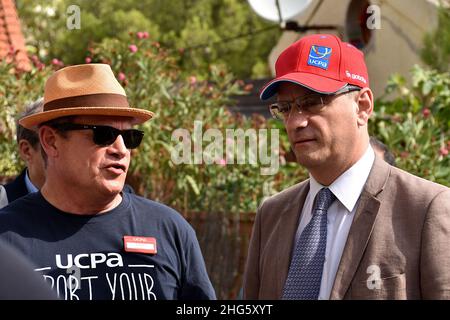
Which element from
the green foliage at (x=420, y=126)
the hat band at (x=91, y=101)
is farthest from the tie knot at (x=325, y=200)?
the green foliage at (x=420, y=126)

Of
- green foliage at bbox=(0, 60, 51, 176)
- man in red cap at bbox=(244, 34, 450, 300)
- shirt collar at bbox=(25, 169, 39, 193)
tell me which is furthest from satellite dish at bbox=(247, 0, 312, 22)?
man in red cap at bbox=(244, 34, 450, 300)

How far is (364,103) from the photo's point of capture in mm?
3215

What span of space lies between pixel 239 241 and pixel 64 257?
419 cm

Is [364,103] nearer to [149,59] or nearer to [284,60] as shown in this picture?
[284,60]

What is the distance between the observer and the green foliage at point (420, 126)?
7.42 meters

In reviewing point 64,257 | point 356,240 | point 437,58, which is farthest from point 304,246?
point 437,58

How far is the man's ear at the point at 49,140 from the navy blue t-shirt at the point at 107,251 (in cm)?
22

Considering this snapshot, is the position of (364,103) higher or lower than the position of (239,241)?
higher

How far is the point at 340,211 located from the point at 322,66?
496mm

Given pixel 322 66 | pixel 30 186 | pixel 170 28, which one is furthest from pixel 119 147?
pixel 170 28

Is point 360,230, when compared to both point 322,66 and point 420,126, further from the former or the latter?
point 420,126

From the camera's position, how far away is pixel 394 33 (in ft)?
41.9

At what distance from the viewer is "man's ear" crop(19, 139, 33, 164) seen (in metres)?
4.77

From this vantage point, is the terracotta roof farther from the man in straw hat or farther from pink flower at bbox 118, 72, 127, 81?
the man in straw hat
